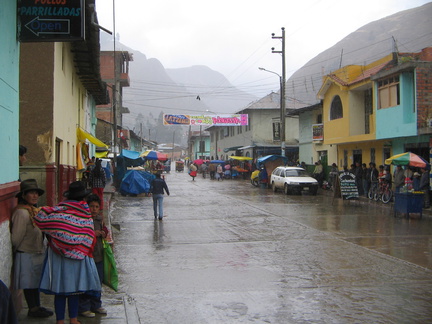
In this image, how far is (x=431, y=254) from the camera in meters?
9.80

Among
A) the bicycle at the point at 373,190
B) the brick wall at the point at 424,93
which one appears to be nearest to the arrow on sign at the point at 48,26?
the brick wall at the point at 424,93

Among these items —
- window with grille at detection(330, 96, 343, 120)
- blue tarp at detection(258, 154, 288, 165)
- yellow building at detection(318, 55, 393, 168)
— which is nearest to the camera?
yellow building at detection(318, 55, 393, 168)

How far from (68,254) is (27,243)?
28.2 inches

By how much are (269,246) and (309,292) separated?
388 centimetres

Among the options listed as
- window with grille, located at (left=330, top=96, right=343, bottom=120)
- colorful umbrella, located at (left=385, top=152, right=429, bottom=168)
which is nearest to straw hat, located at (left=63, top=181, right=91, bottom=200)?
colorful umbrella, located at (left=385, top=152, right=429, bottom=168)

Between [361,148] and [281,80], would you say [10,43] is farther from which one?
[281,80]

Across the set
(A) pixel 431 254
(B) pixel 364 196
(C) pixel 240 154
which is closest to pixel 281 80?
(B) pixel 364 196

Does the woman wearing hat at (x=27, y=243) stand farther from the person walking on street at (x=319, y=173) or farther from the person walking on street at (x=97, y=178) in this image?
the person walking on street at (x=319, y=173)

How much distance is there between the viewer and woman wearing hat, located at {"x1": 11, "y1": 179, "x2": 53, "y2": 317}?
532 centimetres

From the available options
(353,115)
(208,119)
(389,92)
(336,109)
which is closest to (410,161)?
(389,92)

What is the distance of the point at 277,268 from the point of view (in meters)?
8.61

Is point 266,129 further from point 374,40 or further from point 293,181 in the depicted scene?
point 374,40

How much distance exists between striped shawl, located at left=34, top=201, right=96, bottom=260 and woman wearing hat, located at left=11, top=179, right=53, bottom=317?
1.10 feet

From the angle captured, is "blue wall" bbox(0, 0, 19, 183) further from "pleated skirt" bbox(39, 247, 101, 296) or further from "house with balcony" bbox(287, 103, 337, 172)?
"house with balcony" bbox(287, 103, 337, 172)
